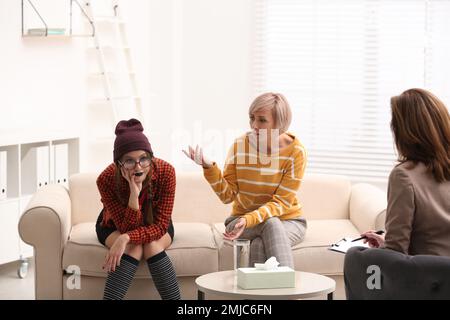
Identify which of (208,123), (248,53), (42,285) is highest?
(248,53)

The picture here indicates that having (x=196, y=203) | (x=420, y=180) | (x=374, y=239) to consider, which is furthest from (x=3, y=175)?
(x=420, y=180)

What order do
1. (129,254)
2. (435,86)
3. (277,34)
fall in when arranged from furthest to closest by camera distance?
(277,34) → (435,86) → (129,254)

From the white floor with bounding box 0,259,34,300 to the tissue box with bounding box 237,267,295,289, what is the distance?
181 centimetres

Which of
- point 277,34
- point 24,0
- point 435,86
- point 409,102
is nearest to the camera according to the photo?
point 409,102

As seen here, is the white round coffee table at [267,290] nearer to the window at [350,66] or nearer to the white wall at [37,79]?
the white wall at [37,79]

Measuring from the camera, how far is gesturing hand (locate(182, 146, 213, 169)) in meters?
3.60

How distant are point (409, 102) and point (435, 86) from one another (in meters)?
3.51

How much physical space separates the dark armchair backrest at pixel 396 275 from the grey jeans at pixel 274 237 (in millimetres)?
1039

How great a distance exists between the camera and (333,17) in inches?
243

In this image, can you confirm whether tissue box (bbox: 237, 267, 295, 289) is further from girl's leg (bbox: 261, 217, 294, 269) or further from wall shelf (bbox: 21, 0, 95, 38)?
wall shelf (bbox: 21, 0, 95, 38)

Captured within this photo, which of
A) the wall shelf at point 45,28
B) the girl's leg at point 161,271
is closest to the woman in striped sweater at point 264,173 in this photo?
the girl's leg at point 161,271

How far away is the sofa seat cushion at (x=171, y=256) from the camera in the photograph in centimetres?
361
